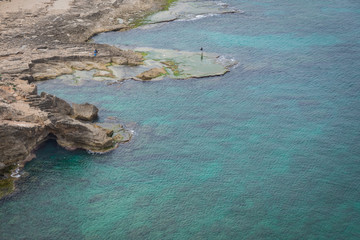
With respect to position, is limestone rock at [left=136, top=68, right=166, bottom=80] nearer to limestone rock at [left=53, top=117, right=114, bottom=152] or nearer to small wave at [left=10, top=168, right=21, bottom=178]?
limestone rock at [left=53, top=117, right=114, bottom=152]

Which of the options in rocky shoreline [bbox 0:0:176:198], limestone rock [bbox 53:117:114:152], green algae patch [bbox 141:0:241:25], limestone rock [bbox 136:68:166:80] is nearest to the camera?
rocky shoreline [bbox 0:0:176:198]

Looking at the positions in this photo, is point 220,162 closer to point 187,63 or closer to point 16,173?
point 16,173

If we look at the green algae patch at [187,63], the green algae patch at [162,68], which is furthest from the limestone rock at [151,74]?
the green algae patch at [187,63]

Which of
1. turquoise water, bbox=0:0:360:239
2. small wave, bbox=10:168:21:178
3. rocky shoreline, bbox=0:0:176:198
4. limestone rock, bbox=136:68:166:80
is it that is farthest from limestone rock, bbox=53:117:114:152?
limestone rock, bbox=136:68:166:80

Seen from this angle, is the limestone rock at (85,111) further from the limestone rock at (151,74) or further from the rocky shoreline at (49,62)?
the limestone rock at (151,74)

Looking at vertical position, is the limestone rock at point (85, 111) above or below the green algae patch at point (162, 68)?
below
